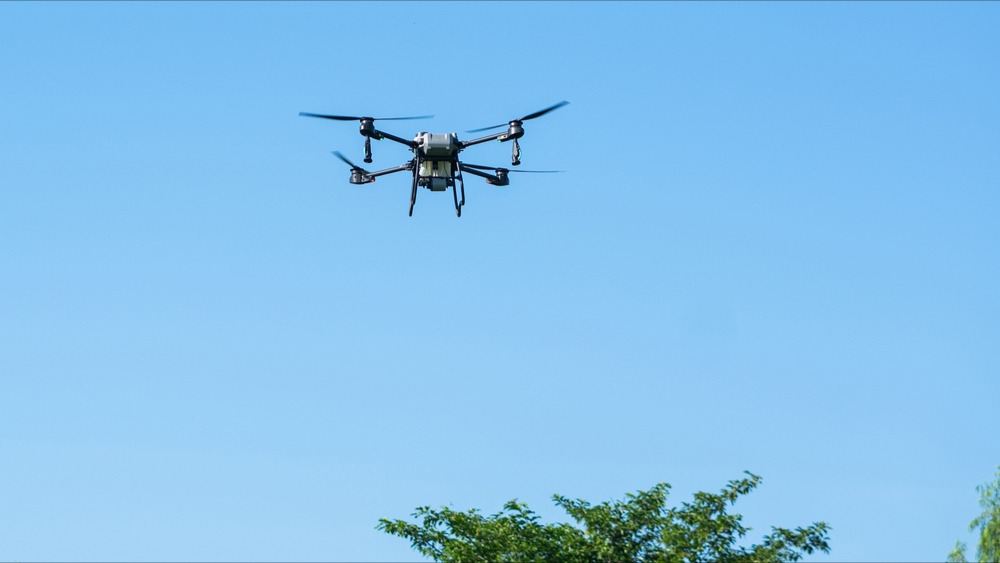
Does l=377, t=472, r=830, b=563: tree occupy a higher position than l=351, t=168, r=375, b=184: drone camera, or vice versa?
l=351, t=168, r=375, b=184: drone camera

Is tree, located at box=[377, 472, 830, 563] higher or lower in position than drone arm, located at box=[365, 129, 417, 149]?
lower

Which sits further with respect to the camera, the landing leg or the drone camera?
the drone camera

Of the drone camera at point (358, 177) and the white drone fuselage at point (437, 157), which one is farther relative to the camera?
the drone camera at point (358, 177)

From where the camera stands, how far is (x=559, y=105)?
36.1 m

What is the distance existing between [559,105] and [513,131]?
1.70m

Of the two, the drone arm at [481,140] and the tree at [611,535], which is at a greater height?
the drone arm at [481,140]

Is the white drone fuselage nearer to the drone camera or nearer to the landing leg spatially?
the landing leg

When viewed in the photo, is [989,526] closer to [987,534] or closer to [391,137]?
[987,534]

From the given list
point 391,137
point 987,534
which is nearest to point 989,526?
point 987,534

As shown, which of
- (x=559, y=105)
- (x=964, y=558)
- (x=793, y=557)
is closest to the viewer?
(x=559, y=105)

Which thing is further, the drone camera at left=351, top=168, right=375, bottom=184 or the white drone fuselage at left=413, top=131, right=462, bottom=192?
the drone camera at left=351, top=168, right=375, bottom=184

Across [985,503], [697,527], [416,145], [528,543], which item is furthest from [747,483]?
[985,503]

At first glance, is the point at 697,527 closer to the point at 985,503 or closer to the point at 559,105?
the point at 559,105

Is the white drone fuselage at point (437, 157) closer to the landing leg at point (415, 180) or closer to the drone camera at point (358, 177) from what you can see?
the landing leg at point (415, 180)
